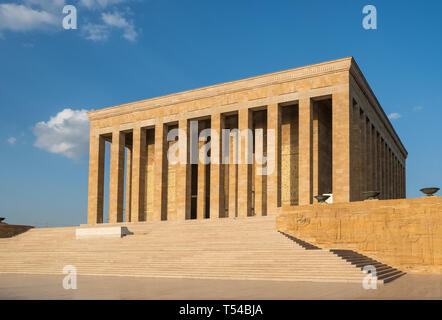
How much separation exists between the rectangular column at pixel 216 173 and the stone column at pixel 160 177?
3.65 meters

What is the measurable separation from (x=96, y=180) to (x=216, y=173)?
9606 millimetres

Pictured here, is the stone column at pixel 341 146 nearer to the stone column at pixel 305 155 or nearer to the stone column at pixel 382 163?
the stone column at pixel 305 155

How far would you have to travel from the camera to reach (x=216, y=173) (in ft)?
84.6

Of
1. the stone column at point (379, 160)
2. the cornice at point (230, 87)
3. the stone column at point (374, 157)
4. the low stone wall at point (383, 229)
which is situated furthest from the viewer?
the stone column at point (379, 160)

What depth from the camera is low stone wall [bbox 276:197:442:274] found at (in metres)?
15.0

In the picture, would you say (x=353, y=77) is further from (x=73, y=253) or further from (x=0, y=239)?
(x=0, y=239)

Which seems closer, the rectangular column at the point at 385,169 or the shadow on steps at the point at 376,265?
the shadow on steps at the point at 376,265

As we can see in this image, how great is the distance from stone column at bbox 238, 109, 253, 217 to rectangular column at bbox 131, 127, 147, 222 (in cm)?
737

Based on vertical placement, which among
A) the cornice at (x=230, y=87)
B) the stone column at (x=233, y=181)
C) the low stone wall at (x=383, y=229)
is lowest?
the low stone wall at (x=383, y=229)

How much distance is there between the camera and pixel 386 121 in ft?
105

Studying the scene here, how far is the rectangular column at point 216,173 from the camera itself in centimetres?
2544

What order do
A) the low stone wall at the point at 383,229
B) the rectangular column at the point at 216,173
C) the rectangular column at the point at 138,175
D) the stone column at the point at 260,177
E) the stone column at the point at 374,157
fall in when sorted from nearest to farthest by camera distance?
the low stone wall at the point at 383,229 < the stone column at the point at 260,177 < the rectangular column at the point at 216,173 < the stone column at the point at 374,157 < the rectangular column at the point at 138,175

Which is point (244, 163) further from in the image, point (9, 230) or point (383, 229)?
point (9, 230)

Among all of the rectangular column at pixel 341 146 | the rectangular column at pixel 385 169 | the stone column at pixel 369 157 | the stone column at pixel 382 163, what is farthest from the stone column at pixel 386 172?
the rectangular column at pixel 341 146
